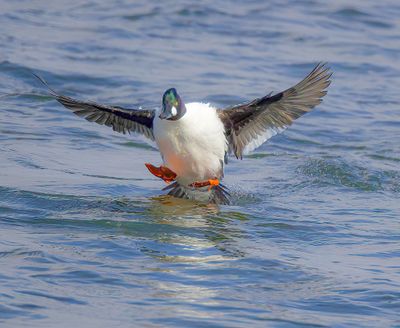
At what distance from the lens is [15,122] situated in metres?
13.0

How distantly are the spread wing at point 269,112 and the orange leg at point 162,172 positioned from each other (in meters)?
0.67

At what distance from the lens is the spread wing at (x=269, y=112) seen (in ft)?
32.1

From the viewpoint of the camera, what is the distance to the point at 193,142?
9734 millimetres

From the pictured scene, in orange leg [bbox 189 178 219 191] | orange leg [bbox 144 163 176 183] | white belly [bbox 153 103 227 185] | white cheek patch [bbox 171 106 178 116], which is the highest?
white cheek patch [bbox 171 106 178 116]

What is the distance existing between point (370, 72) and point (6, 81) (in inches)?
218

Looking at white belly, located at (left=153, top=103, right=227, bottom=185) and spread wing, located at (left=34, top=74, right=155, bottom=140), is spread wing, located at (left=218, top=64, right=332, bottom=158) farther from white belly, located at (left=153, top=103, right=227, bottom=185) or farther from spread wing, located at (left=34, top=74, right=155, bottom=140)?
spread wing, located at (left=34, top=74, right=155, bottom=140)

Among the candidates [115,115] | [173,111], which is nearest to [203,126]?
[173,111]

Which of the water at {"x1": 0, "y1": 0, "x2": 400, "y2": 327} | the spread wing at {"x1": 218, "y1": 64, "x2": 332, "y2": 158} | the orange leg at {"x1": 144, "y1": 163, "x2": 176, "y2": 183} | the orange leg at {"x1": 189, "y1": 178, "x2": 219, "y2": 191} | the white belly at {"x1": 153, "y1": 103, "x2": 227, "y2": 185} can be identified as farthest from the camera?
the orange leg at {"x1": 189, "y1": 178, "x2": 219, "y2": 191}

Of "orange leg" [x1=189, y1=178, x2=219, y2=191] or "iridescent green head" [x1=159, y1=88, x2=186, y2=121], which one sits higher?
"iridescent green head" [x1=159, y1=88, x2=186, y2=121]

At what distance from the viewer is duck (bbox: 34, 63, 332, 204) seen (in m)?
9.66

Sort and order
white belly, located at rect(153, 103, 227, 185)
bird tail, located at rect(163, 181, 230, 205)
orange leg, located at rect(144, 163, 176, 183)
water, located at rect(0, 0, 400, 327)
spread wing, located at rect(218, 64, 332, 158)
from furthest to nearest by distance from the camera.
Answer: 1. bird tail, located at rect(163, 181, 230, 205)
2. orange leg, located at rect(144, 163, 176, 183)
3. spread wing, located at rect(218, 64, 332, 158)
4. white belly, located at rect(153, 103, 227, 185)
5. water, located at rect(0, 0, 400, 327)

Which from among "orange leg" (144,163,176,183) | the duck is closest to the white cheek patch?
the duck

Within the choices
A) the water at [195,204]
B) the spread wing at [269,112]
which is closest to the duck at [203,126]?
the spread wing at [269,112]

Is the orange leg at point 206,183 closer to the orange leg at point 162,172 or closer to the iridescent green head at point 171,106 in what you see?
the orange leg at point 162,172
